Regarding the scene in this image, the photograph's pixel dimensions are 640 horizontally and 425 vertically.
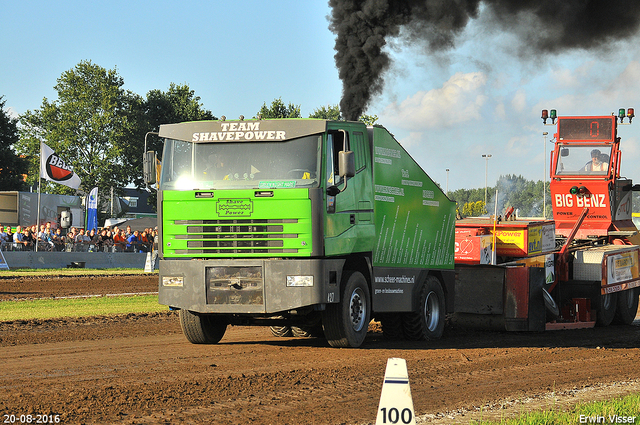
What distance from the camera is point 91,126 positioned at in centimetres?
6681

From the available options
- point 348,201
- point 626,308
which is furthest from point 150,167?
point 626,308

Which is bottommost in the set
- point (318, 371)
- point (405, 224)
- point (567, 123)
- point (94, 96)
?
point (318, 371)

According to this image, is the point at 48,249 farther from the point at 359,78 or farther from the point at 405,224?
the point at 405,224

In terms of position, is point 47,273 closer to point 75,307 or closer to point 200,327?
point 75,307

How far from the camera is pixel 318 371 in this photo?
29.3 ft

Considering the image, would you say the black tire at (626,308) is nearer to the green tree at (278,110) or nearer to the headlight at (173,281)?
the headlight at (173,281)

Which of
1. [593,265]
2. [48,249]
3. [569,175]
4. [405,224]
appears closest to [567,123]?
[569,175]

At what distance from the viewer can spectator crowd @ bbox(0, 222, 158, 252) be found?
97.7 feet

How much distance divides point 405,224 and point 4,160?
149 feet

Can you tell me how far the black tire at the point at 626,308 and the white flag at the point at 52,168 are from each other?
24.0 m

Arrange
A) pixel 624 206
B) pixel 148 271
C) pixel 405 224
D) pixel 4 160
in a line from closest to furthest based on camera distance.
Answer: pixel 405 224 < pixel 624 206 < pixel 148 271 < pixel 4 160

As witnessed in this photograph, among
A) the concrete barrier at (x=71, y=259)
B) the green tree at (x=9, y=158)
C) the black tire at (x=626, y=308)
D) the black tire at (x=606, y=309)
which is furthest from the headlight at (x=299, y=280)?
the green tree at (x=9, y=158)

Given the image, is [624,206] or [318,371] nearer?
[318,371]

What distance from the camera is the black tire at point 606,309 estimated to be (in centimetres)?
1548
